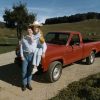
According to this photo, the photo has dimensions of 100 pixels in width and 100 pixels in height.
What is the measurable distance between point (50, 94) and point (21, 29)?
17.9 m

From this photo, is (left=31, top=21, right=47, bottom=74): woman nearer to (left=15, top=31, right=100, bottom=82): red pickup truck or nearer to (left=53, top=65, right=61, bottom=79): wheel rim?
(left=15, top=31, right=100, bottom=82): red pickup truck

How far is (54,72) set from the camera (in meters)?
8.67

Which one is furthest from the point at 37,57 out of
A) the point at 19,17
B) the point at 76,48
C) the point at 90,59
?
the point at 19,17

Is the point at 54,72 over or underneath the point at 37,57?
underneath

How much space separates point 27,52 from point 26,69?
558 mm

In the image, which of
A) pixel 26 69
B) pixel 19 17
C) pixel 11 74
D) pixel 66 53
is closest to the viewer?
pixel 26 69

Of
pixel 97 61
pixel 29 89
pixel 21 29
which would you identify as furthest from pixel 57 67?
pixel 21 29

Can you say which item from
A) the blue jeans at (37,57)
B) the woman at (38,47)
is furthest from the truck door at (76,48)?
the blue jeans at (37,57)

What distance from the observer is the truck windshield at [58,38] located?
985cm

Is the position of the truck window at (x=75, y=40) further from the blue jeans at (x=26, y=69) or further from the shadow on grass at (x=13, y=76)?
the blue jeans at (x=26, y=69)

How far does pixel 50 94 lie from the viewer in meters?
7.54

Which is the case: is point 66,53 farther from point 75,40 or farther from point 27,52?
point 27,52

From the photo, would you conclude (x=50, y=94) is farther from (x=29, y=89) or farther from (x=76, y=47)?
(x=76, y=47)

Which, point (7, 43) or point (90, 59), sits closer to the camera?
point (90, 59)
